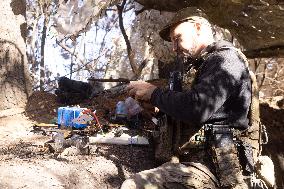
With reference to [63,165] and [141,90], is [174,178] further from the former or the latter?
[63,165]

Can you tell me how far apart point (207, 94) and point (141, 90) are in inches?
32.1

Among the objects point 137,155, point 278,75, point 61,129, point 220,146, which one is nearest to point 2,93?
point 61,129

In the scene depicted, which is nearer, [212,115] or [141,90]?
[212,115]

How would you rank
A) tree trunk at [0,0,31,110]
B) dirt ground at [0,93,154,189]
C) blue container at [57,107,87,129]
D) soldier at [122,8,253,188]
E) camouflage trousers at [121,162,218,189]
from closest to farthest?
1. camouflage trousers at [121,162,218,189]
2. soldier at [122,8,253,188]
3. dirt ground at [0,93,154,189]
4. blue container at [57,107,87,129]
5. tree trunk at [0,0,31,110]

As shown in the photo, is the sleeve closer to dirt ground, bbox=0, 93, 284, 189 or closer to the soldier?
the soldier

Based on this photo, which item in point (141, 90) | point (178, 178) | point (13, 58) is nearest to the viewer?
point (178, 178)

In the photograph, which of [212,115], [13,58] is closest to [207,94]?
[212,115]

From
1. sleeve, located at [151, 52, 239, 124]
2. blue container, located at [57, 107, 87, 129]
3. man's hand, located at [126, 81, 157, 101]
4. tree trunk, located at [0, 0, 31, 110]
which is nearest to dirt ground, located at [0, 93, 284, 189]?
blue container, located at [57, 107, 87, 129]

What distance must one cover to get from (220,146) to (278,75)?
1487 centimetres

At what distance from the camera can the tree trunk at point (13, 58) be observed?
7070 millimetres

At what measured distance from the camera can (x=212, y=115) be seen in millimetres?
3344

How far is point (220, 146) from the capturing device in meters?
3.24

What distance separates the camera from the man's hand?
3.59 metres

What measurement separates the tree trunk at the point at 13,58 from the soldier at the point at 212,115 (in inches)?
172
